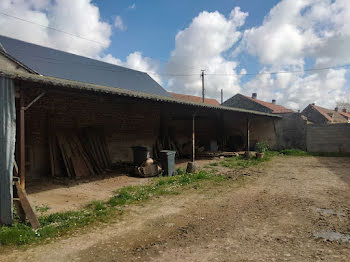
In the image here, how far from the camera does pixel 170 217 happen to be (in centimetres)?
452

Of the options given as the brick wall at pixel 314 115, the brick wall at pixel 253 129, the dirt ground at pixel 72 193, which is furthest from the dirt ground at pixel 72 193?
the brick wall at pixel 314 115

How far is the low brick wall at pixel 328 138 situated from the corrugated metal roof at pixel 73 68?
1196 cm

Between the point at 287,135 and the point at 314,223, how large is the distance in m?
14.4

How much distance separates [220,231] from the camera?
3840 millimetres

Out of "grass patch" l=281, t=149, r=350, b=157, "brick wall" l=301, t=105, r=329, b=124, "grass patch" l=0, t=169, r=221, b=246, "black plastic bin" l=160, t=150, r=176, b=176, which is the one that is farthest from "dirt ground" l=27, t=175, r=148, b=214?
"brick wall" l=301, t=105, r=329, b=124

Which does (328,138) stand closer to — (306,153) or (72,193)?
(306,153)

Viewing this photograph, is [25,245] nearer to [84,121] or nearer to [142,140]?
[84,121]

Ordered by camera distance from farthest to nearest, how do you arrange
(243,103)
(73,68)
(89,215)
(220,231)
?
1. (243,103)
2. (73,68)
3. (89,215)
4. (220,231)

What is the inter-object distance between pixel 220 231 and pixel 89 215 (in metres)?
2.48

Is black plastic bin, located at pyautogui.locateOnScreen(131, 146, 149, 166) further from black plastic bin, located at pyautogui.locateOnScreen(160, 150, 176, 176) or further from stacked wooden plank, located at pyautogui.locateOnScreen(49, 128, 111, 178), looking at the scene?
stacked wooden plank, located at pyautogui.locateOnScreen(49, 128, 111, 178)

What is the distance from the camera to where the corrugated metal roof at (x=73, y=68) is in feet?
45.5

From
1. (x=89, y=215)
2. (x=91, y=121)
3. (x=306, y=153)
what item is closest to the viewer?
(x=89, y=215)

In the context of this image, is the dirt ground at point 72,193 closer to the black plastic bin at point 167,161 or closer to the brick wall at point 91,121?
the black plastic bin at point 167,161

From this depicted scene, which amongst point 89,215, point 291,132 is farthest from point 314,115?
point 89,215
